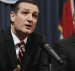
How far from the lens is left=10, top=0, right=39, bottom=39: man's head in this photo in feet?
2.74

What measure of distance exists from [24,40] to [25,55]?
0.12 metres

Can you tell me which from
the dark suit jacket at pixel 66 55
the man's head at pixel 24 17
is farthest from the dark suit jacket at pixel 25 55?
the dark suit jacket at pixel 66 55

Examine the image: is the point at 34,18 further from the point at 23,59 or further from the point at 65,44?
the point at 65,44

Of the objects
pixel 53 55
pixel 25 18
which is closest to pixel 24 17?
pixel 25 18

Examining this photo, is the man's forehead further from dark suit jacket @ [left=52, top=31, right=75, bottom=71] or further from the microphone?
dark suit jacket @ [left=52, top=31, right=75, bottom=71]

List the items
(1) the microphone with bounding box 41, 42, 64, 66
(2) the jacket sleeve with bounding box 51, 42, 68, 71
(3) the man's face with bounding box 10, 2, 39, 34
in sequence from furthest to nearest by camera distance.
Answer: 1. (2) the jacket sleeve with bounding box 51, 42, 68, 71
2. (3) the man's face with bounding box 10, 2, 39, 34
3. (1) the microphone with bounding box 41, 42, 64, 66

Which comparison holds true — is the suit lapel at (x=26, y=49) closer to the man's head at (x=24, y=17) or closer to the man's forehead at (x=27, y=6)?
the man's head at (x=24, y=17)

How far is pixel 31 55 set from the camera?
93 cm

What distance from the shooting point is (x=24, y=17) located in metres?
0.85

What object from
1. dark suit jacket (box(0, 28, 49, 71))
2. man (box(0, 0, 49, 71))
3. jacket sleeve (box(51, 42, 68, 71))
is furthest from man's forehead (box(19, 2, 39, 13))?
jacket sleeve (box(51, 42, 68, 71))

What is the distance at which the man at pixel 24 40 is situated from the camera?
0.84 m

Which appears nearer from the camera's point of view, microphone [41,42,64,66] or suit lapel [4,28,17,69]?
microphone [41,42,64,66]

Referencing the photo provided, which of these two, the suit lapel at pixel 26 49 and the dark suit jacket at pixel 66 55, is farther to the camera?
the dark suit jacket at pixel 66 55

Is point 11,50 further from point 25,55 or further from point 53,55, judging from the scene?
point 53,55
